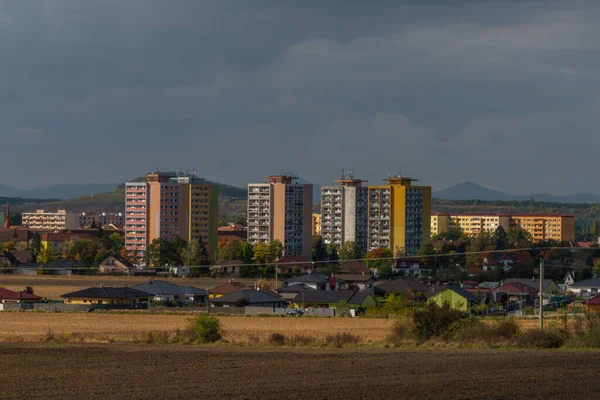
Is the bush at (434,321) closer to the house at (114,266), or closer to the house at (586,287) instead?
the house at (586,287)

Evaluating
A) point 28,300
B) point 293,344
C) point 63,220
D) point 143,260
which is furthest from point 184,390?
point 63,220

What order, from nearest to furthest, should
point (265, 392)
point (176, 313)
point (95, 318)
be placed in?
point (265, 392) → point (95, 318) → point (176, 313)

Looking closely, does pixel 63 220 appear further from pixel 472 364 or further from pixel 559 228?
pixel 472 364

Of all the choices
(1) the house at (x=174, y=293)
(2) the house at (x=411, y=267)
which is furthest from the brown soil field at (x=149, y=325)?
(2) the house at (x=411, y=267)

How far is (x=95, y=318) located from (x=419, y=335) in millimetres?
20711

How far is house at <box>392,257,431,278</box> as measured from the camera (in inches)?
3409

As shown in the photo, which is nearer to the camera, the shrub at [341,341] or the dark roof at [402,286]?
the shrub at [341,341]

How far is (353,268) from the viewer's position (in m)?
84.8

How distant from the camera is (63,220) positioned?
175m

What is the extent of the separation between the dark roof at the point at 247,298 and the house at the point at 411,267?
101 feet

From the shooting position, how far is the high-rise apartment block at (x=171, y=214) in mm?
105875

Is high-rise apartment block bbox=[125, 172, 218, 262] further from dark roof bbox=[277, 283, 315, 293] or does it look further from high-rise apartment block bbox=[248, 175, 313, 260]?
dark roof bbox=[277, 283, 315, 293]

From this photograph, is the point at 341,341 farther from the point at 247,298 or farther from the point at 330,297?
the point at 330,297

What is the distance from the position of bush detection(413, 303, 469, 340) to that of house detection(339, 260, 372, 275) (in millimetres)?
52399
